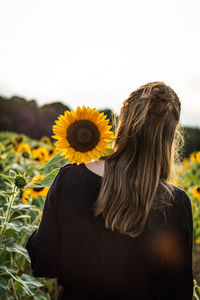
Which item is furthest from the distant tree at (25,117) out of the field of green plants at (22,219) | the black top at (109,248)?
the black top at (109,248)

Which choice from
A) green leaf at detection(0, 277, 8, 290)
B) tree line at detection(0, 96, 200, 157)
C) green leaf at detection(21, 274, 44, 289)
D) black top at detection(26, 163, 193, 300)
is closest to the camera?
black top at detection(26, 163, 193, 300)

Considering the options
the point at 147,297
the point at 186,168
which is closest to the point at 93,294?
the point at 147,297

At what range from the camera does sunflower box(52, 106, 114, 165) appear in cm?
154

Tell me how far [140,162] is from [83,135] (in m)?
0.32

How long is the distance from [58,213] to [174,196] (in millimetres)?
554

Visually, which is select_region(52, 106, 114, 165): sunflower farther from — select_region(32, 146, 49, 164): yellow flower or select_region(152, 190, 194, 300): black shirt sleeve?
select_region(32, 146, 49, 164): yellow flower

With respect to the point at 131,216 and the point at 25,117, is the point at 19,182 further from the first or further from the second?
the point at 25,117

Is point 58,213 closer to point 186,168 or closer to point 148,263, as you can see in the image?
point 148,263

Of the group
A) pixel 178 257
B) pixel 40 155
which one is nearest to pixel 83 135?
pixel 178 257

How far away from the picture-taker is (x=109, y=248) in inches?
53.8

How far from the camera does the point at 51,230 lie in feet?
5.04

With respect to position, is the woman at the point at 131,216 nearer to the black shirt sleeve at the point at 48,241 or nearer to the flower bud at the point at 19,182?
the black shirt sleeve at the point at 48,241

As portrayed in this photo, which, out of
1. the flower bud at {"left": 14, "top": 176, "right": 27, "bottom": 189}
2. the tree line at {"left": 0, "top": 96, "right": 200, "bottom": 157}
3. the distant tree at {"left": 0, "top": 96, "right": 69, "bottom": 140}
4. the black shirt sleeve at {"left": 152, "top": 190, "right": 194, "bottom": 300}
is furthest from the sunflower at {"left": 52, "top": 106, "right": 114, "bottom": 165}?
the distant tree at {"left": 0, "top": 96, "right": 69, "bottom": 140}

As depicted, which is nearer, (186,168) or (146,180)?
(146,180)
